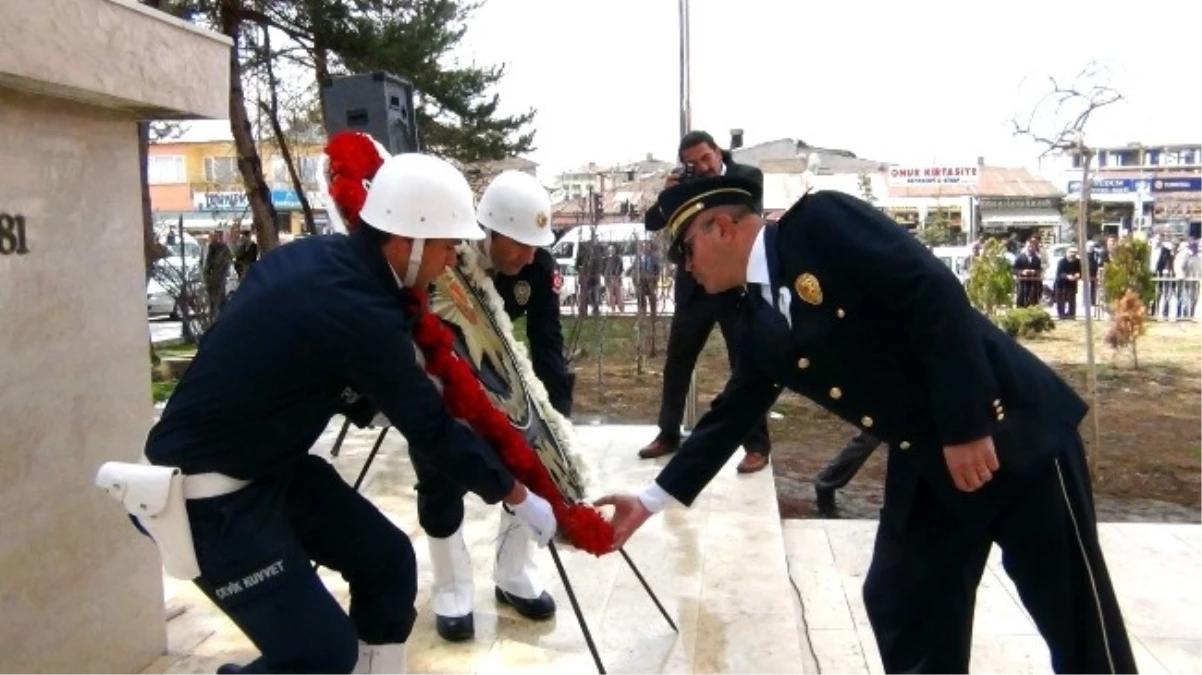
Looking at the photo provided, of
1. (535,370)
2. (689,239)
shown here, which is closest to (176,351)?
(535,370)

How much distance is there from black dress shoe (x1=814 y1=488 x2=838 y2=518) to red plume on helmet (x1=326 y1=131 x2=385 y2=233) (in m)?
3.73

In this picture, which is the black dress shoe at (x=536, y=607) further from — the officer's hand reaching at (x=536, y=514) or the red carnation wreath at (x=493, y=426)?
the officer's hand reaching at (x=536, y=514)

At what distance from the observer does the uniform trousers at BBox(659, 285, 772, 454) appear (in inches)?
223

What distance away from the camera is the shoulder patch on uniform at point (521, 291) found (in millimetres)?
3826

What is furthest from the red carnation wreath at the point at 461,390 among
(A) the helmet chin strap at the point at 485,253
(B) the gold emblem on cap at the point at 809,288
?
(B) the gold emblem on cap at the point at 809,288

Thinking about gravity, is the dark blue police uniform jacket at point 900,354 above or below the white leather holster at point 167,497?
Answer: above

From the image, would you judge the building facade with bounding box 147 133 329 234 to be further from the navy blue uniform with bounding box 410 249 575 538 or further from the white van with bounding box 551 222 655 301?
the navy blue uniform with bounding box 410 249 575 538

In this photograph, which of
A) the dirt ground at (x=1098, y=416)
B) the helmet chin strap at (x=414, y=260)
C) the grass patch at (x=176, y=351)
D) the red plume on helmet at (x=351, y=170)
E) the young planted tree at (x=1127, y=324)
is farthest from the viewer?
the grass patch at (x=176, y=351)

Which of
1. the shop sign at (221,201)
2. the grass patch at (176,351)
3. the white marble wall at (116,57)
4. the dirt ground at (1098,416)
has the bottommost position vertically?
the dirt ground at (1098,416)

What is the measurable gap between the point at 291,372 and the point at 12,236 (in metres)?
0.94

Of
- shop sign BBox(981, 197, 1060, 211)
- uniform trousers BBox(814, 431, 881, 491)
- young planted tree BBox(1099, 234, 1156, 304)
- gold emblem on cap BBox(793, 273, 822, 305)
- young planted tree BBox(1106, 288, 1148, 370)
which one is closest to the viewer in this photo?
gold emblem on cap BBox(793, 273, 822, 305)

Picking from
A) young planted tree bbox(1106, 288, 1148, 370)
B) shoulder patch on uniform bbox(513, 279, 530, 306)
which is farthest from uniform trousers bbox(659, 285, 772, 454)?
young planted tree bbox(1106, 288, 1148, 370)

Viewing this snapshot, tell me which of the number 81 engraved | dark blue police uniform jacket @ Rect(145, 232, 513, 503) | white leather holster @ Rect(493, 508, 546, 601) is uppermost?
the number 81 engraved

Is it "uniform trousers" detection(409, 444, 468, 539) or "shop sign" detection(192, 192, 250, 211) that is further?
"shop sign" detection(192, 192, 250, 211)
